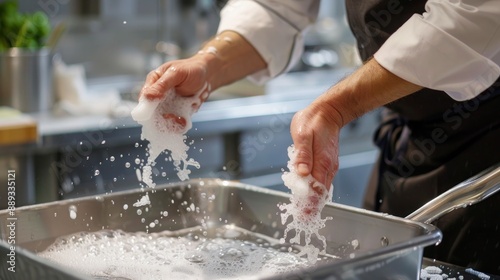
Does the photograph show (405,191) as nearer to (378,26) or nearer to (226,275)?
(378,26)

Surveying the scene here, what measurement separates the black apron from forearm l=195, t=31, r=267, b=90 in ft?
0.69

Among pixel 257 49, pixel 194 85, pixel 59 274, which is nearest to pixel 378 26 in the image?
pixel 257 49

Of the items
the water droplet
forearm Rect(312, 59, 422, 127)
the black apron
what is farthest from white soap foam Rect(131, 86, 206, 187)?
the black apron

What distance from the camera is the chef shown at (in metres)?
1.18

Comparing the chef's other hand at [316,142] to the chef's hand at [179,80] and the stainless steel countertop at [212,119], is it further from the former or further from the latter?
the stainless steel countertop at [212,119]

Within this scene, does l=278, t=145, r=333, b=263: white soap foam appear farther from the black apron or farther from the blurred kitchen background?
the blurred kitchen background

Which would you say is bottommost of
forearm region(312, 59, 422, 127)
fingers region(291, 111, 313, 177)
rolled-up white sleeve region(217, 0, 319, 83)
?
fingers region(291, 111, 313, 177)

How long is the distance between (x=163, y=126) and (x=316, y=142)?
27 cm

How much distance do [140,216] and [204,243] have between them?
11cm

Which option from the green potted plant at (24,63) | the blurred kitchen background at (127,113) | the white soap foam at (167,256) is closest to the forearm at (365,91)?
the white soap foam at (167,256)

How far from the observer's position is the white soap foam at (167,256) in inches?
42.9

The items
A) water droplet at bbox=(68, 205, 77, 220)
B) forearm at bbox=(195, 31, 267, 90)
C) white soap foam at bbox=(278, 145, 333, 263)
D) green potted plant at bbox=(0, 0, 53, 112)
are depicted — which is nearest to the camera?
white soap foam at bbox=(278, 145, 333, 263)

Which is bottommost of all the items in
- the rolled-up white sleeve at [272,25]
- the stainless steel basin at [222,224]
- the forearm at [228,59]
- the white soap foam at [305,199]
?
the stainless steel basin at [222,224]

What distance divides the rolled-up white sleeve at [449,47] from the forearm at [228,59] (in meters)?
0.35
